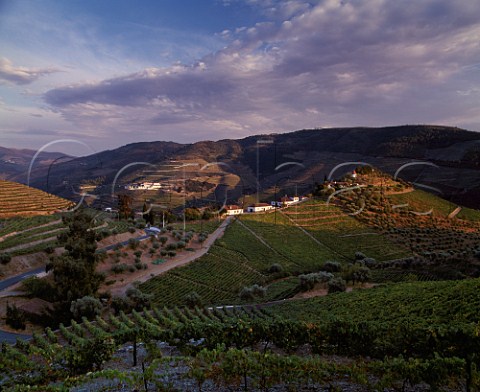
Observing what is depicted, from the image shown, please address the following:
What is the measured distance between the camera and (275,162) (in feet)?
513

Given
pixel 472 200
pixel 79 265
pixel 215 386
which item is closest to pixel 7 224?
pixel 79 265

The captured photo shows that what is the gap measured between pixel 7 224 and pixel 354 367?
148ft

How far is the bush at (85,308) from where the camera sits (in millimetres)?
19084

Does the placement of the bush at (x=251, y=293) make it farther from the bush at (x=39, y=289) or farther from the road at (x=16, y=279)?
the road at (x=16, y=279)

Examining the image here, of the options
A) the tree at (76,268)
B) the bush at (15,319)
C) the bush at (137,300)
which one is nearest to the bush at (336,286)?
the bush at (137,300)

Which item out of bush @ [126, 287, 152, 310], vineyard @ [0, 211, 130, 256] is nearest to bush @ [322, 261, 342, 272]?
bush @ [126, 287, 152, 310]

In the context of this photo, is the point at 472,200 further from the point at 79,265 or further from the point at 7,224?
the point at 7,224

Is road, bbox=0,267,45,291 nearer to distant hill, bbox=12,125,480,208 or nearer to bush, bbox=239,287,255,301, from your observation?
bush, bbox=239,287,255,301

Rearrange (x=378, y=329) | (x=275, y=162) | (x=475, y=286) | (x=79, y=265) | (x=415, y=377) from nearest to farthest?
(x=415, y=377) < (x=378, y=329) < (x=475, y=286) < (x=79, y=265) < (x=275, y=162)

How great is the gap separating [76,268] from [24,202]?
37542 mm

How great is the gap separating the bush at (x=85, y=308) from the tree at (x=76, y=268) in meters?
1.84

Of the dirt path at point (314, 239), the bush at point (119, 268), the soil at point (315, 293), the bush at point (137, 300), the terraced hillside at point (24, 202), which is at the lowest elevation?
the dirt path at point (314, 239)

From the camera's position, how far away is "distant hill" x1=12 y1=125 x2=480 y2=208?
9659 centimetres

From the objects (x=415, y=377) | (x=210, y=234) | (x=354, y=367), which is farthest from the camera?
(x=210, y=234)
